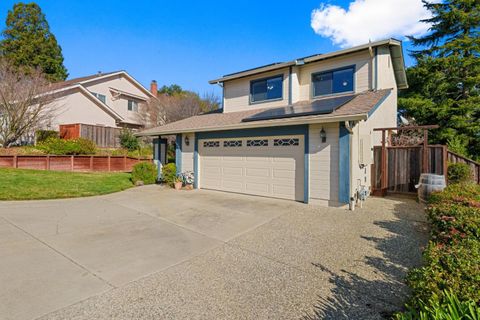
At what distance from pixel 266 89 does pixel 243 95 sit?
135 centimetres

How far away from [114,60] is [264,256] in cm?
2939

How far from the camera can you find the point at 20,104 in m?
14.3

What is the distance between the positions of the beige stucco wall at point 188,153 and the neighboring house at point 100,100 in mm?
11340

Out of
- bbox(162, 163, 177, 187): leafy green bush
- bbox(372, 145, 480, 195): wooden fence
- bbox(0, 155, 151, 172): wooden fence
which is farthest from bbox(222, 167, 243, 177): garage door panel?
bbox(0, 155, 151, 172): wooden fence

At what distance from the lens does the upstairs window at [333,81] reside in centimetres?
1023

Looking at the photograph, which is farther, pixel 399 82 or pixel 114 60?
pixel 114 60

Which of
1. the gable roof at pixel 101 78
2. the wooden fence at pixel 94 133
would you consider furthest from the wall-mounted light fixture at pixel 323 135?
the gable roof at pixel 101 78

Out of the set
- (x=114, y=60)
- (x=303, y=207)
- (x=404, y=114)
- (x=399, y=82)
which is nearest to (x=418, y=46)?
(x=404, y=114)

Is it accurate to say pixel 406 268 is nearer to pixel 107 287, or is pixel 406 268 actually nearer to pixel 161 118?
pixel 107 287

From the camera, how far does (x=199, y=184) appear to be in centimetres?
1159

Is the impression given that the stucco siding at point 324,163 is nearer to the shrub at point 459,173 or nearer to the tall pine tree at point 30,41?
the shrub at point 459,173

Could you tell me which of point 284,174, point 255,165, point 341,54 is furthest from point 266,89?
point 284,174

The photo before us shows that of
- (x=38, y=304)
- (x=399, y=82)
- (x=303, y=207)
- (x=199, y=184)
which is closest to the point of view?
(x=38, y=304)

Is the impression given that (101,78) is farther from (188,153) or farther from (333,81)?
(333,81)
